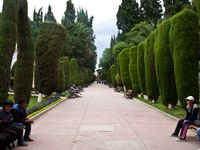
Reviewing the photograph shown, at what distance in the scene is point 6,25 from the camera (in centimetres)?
581

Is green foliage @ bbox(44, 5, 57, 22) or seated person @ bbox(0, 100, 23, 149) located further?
green foliage @ bbox(44, 5, 57, 22)

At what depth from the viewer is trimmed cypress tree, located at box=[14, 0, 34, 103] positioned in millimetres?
7641

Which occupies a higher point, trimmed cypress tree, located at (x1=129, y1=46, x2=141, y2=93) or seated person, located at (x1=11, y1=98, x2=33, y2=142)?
trimmed cypress tree, located at (x1=129, y1=46, x2=141, y2=93)

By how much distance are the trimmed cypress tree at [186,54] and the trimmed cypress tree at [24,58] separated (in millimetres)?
6288

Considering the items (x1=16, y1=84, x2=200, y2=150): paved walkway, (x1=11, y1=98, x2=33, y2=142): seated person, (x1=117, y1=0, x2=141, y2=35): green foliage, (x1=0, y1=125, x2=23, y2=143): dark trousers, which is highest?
(x1=117, y1=0, x2=141, y2=35): green foliage

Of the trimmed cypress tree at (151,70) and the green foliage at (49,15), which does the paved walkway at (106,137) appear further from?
the green foliage at (49,15)

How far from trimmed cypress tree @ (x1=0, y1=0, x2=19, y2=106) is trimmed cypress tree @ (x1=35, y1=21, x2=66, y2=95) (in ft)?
26.2

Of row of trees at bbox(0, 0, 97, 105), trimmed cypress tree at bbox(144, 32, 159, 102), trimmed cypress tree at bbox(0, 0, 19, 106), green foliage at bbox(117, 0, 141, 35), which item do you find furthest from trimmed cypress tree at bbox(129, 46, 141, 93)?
green foliage at bbox(117, 0, 141, 35)

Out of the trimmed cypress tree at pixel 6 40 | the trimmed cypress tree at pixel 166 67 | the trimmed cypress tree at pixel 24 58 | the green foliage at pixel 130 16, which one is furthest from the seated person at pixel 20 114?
the green foliage at pixel 130 16

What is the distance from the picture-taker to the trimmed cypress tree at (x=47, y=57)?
1398cm

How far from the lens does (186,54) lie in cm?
743

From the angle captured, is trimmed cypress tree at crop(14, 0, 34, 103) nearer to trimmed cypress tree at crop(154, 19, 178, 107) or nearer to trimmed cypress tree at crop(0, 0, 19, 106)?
trimmed cypress tree at crop(0, 0, 19, 106)

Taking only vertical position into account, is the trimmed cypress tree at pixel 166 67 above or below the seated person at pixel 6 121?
above

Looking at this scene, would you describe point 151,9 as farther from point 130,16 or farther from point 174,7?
point 174,7
